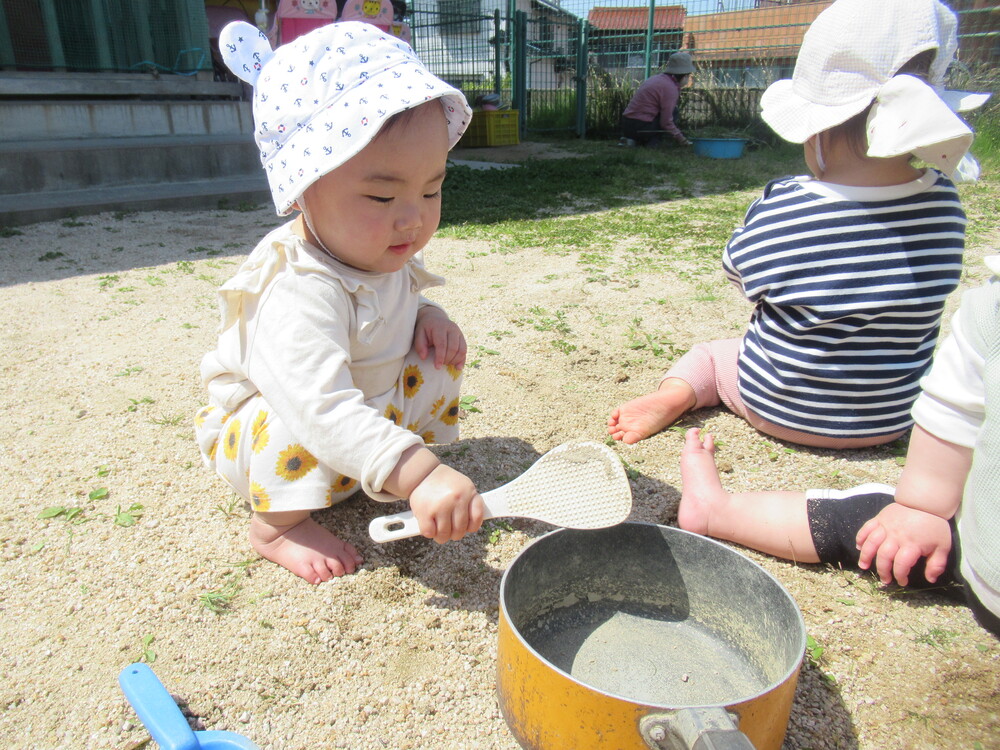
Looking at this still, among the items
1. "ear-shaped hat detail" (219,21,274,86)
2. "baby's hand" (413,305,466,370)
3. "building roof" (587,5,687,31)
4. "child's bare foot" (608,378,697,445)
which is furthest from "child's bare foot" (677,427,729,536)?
"building roof" (587,5,687,31)

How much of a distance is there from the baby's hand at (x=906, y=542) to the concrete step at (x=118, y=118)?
260 inches

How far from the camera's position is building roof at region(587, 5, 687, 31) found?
12133 millimetres

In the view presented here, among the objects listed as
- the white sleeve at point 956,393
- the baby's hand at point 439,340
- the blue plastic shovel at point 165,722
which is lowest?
the blue plastic shovel at point 165,722

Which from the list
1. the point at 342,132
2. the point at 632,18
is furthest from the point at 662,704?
the point at 632,18

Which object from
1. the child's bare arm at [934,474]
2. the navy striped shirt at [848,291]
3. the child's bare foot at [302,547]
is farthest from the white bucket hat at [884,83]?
the child's bare foot at [302,547]

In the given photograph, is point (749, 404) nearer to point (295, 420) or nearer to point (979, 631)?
point (979, 631)

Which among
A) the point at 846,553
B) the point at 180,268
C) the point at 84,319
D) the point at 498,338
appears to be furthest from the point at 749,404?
the point at 180,268

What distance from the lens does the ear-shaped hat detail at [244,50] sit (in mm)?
1625

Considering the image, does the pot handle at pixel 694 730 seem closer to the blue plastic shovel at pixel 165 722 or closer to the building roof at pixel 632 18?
the blue plastic shovel at pixel 165 722

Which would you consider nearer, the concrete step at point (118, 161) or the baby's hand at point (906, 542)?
the baby's hand at point (906, 542)

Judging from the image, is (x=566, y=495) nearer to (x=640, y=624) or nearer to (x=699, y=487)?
(x=640, y=624)

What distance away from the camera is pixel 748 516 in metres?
1.77

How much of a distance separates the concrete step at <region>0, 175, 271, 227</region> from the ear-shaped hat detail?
4.08 m

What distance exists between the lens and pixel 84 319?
318 cm
